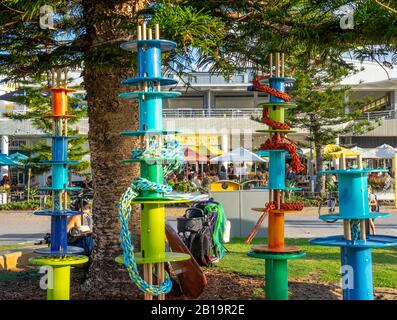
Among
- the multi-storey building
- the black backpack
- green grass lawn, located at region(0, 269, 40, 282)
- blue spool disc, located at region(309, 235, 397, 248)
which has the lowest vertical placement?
green grass lawn, located at region(0, 269, 40, 282)

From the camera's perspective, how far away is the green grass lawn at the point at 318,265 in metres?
8.19

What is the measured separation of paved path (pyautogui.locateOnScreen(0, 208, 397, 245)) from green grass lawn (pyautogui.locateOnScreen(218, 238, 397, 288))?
3.36m

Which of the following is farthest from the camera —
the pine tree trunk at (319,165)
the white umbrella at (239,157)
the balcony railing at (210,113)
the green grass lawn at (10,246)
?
the balcony railing at (210,113)

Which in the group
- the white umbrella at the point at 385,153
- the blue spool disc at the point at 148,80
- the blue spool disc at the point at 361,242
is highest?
the white umbrella at the point at 385,153

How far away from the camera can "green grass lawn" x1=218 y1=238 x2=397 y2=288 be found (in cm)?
819

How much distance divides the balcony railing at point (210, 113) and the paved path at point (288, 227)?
16.0 metres

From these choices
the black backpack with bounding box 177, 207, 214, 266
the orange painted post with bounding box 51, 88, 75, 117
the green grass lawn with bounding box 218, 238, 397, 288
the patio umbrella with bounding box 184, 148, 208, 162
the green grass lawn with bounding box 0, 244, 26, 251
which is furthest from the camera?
the patio umbrella with bounding box 184, 148, 208, 162

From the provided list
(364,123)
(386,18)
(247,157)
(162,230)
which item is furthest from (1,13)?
(364,123)

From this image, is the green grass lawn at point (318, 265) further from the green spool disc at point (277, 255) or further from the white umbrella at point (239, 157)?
the white umbrella at point (239, 157)

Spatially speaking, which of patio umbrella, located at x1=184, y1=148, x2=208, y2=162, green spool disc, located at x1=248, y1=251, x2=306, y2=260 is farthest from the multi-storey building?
green spool disc, located at x1=248, y1=251, x2=306, y2=260

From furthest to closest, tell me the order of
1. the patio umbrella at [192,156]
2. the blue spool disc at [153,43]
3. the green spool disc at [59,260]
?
the patio umbrella at [192,156]
the green spool disc at [59,260]
the blue spool disc at [153,43]

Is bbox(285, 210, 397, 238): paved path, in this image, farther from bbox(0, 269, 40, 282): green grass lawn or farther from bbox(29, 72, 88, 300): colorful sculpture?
bbox(29, 72, 88, 300): colorful sculpture

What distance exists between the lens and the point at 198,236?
9047 millimetres

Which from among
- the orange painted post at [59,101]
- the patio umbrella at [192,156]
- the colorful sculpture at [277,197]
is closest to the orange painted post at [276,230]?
the colorful sculpture at [277,197]
